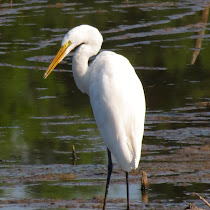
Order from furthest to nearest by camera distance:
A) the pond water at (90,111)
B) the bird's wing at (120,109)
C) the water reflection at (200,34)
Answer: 1. the water reflection at (200,34)
2. the pond water at (90,111)
3. the bird's wing at (120,109)

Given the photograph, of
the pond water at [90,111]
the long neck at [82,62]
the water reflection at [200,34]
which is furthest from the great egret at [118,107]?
the water reflection at [200,34]

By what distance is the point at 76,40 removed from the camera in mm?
7238

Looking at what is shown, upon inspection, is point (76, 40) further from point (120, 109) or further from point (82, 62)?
point (120, 109)

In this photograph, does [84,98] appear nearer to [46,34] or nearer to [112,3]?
[46,34]

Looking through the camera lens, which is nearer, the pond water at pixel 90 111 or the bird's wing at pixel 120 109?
the bird's wing at pixel 120 109

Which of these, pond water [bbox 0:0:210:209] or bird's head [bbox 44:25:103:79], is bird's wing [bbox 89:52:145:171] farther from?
pond water [bbox 0:0:210:209]

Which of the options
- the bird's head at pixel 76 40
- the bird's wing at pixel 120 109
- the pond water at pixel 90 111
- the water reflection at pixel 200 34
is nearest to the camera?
the bird's wing at pixel 120 109

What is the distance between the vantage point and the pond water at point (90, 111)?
7547 mm

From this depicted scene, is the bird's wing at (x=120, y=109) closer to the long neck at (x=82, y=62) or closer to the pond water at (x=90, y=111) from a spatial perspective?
the long neck at (x=82, y=62)

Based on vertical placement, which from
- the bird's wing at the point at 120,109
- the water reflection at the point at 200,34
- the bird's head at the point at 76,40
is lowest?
the water reflection at the point at 200,34

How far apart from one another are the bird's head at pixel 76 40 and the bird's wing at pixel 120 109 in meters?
0.42

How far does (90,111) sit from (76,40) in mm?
3367

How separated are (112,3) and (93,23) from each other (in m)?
2.76

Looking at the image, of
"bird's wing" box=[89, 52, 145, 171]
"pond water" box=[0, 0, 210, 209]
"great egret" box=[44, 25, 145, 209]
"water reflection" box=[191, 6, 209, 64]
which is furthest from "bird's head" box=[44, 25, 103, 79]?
"water reflection" box=[191, 6, 209, 64]
